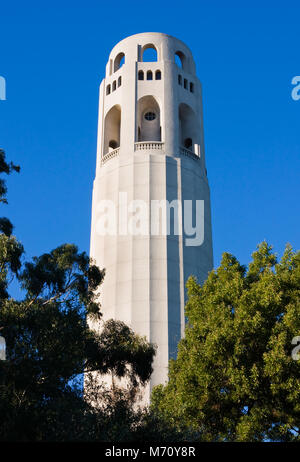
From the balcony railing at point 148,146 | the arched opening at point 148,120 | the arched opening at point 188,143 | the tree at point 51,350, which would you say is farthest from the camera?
the arched opening at point 188,143

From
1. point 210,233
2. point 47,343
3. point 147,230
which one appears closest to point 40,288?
point 47,343

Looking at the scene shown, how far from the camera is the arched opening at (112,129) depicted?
47.9 metres

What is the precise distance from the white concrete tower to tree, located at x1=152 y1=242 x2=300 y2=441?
45.4 feet

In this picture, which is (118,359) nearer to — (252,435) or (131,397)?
(131,397)

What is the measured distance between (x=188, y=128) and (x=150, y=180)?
843 cm

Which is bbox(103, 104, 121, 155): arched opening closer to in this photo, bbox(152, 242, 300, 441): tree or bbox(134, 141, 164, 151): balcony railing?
bbox(134, 141, 164, 151): balcony railing

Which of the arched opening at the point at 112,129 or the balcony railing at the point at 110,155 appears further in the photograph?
the arched opening at the point at 112,129

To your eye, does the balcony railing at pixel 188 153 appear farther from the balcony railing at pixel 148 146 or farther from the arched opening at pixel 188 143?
the arched opening at pixel 188 143

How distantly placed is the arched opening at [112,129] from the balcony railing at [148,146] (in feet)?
14.1

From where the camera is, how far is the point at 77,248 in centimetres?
2245

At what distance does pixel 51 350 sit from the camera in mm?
17844

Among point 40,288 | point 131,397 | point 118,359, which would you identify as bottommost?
point 131,397

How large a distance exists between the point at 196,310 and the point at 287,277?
4286 mm

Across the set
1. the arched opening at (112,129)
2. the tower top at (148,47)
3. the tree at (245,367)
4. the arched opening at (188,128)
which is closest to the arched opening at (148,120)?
the arched opening at (188,128)
